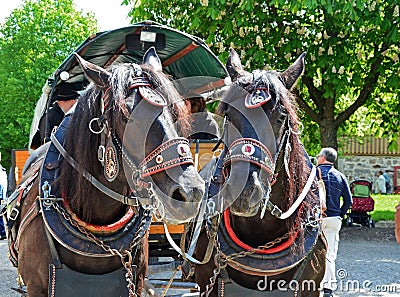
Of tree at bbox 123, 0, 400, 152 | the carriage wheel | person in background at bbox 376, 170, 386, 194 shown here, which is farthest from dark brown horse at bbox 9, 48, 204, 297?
person in background at bbox 376, 170, 386, 194

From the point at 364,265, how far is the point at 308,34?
Result: 4.50 m

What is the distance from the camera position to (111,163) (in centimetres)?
331

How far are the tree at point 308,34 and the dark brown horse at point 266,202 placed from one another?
260 inches

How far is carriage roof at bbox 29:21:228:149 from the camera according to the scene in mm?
5196

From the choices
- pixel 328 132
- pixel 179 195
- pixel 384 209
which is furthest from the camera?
pixel 384 209

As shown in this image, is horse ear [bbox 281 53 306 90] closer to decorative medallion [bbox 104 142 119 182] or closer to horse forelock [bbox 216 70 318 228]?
horse forelock [bbox 216 70 318 228]

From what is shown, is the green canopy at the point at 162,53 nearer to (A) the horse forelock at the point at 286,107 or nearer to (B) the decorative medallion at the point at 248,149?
(A) the horse forelock at the point at 286,107

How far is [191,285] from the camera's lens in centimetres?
513

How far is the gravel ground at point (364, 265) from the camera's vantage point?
8.12 meters

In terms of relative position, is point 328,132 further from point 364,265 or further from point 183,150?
point 183,150

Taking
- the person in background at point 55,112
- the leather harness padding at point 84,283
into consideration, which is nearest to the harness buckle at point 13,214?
the leather harness padding at point 84,283

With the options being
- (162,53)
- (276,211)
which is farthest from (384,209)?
(276,211)

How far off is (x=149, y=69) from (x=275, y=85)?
2.50ft

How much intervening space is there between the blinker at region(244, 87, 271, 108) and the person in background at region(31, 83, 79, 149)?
2.21 m
